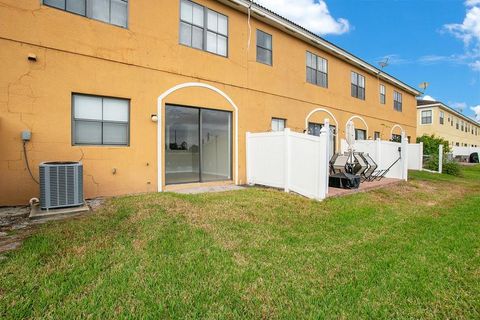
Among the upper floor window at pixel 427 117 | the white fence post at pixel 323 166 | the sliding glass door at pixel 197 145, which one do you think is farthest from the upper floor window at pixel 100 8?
the upper floor window at pixel 427 117

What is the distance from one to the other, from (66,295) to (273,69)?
9859mm

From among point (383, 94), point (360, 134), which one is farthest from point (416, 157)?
point (383, 94)

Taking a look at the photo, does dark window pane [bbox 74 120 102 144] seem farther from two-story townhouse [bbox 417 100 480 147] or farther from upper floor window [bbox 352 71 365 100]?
two-story townhouse [bbox 417 100 480 147]

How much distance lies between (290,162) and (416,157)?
42.7ft

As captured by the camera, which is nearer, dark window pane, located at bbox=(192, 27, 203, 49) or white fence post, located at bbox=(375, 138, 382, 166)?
dark window pane, located at bbox=(192, 27, 203, 49)

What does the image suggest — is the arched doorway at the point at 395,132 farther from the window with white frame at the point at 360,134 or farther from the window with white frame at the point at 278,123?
the window with white frame at the point at 278,123

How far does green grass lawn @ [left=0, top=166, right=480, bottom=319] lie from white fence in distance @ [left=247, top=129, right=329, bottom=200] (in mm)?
1686

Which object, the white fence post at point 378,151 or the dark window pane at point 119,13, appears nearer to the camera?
the dark window pane at point 119,13

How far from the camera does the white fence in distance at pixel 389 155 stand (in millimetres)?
11984

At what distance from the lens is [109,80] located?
678 centimetres

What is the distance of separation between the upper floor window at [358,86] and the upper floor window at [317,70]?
9.77ft

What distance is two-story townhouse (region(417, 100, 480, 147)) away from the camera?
103 ft

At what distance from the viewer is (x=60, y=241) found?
3.88 meters

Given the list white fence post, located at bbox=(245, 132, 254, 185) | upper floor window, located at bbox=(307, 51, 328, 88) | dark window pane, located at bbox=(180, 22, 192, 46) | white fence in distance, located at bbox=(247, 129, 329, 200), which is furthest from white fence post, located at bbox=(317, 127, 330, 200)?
upper floor window, located at bbox=(307, 51, 328, 88)
